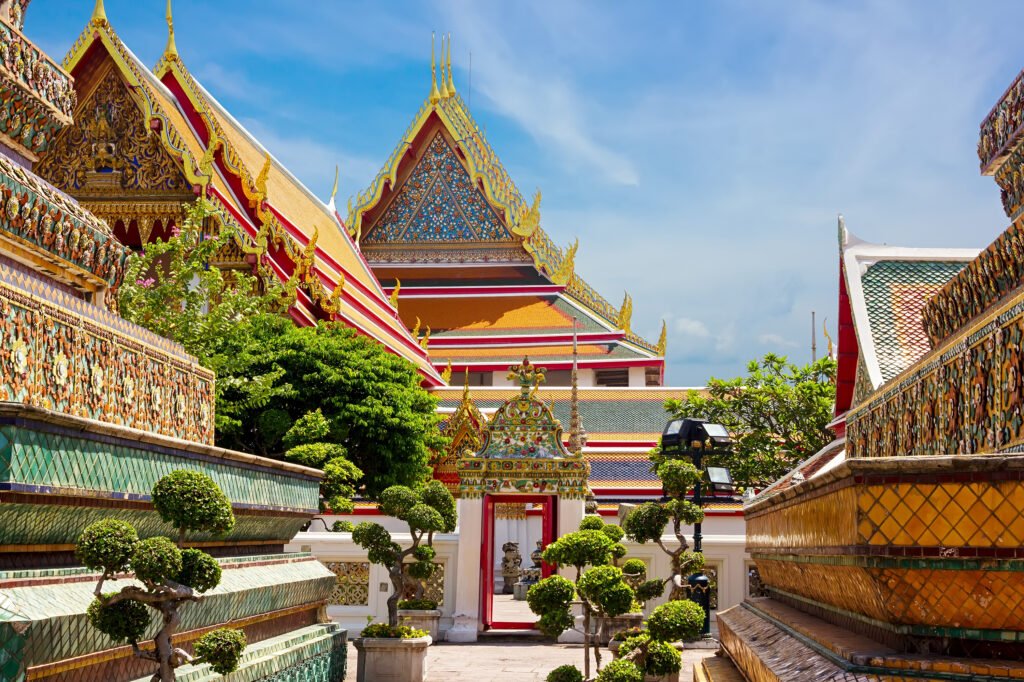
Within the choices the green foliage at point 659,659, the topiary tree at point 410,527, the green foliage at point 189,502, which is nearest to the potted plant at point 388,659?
the topiary tree at point 410,527

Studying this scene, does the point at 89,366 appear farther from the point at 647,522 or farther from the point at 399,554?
the point at 399,554

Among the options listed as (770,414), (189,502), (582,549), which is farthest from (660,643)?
(770,414)

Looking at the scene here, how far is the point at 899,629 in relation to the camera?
2279mm

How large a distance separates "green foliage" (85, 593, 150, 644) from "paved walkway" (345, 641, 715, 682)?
23.0 feet

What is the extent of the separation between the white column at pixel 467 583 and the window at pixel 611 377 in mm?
16510

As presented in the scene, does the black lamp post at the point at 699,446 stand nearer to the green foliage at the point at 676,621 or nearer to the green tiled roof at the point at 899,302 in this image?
the green tiled roof at the point at 899,302

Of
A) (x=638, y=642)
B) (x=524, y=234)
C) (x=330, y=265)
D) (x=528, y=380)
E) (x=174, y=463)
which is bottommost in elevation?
(x=638, y=642)

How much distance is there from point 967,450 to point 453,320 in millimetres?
28087

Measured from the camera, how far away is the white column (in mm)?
13852

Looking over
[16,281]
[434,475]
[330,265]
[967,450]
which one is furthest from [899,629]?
[330,265]

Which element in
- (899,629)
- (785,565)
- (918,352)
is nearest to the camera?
(899,629)

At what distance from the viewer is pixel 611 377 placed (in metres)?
Result: 30.5

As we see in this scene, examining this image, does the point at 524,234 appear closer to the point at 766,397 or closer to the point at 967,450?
the point at 766,397

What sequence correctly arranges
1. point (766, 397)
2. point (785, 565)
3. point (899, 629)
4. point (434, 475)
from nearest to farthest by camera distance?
point (899, 629) → point (785, 565) → point (766, 397) → point (434, 475)
